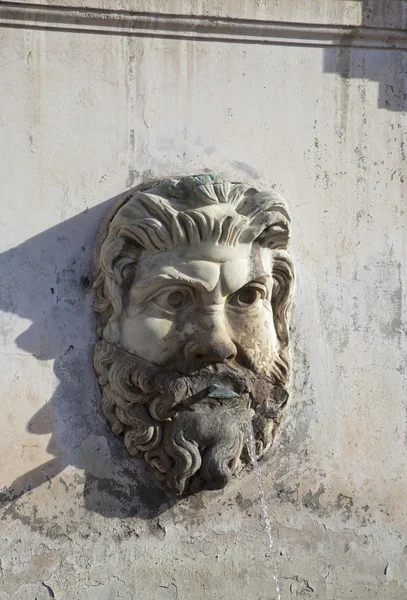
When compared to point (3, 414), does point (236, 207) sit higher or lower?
higher

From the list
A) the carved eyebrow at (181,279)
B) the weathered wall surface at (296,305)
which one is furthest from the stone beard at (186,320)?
the weathered wall surface at (296,305)

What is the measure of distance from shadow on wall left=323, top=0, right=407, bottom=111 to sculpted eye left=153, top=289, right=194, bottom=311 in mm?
1233

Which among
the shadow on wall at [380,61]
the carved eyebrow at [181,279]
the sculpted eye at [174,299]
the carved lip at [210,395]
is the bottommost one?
the carved lip at [210,395]

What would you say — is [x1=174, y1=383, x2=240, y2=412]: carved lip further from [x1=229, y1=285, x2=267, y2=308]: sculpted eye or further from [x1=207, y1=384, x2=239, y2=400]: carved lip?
[x1=229, y1=285, x2=267, y2=308]: sculpted eye

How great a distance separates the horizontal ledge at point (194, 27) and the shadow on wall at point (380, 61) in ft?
0.10

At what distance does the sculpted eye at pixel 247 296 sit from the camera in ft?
18.2

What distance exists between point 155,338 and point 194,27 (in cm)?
141

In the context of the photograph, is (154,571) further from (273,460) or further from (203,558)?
(273,460)

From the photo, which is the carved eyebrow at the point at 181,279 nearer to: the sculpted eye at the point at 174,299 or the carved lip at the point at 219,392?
the sculpted eye at the point at 174,299

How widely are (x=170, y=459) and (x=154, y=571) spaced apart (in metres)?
0.50

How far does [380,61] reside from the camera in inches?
237

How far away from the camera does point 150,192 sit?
5578 millimetres

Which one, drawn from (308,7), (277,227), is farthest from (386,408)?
(308,7)

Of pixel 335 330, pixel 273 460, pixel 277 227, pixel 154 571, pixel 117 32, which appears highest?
pixel 117 32
